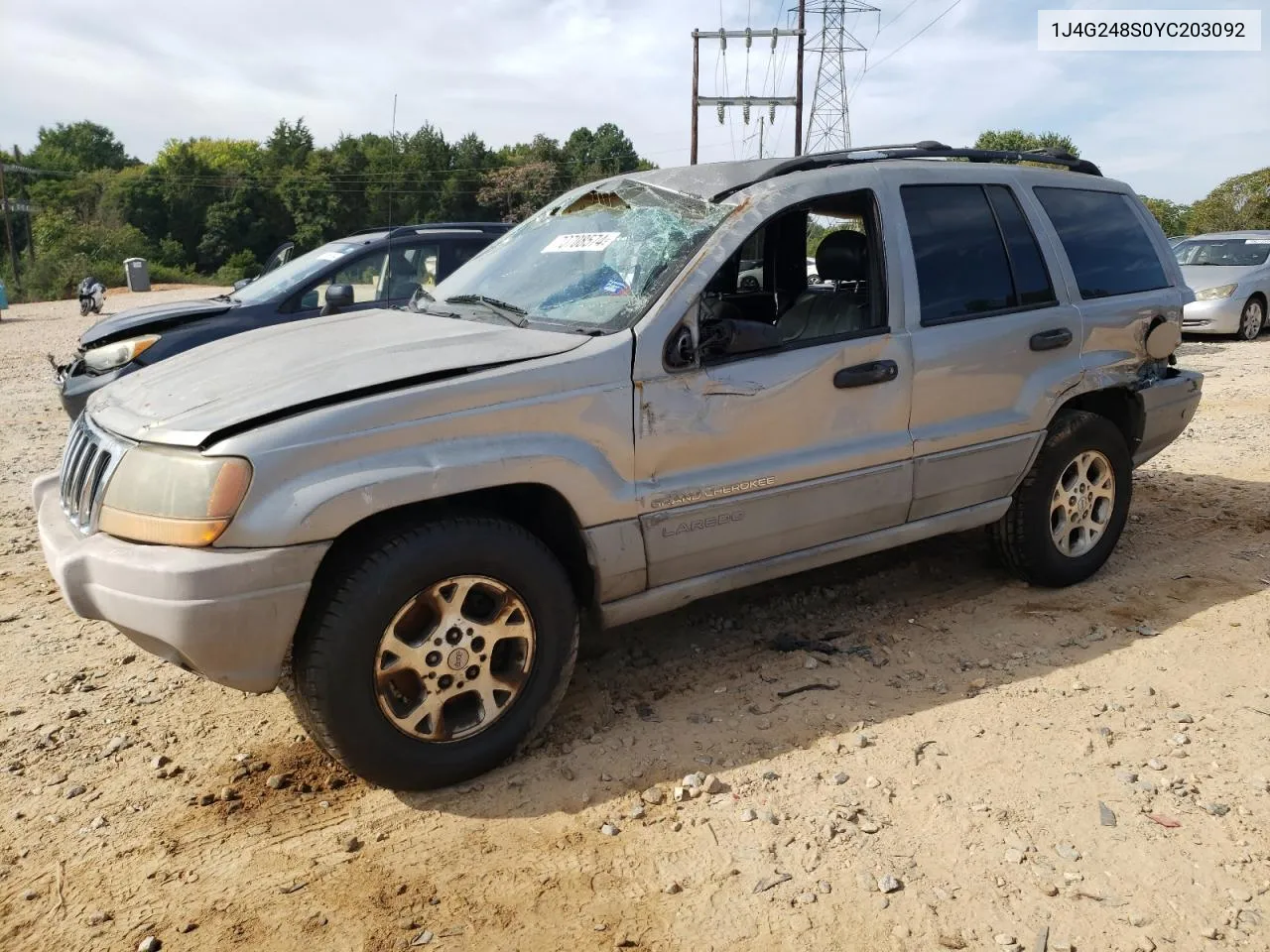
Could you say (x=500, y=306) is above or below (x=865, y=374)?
above

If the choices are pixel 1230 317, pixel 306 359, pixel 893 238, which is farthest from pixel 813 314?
pixel 1230 317

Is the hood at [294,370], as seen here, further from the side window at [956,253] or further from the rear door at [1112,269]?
the rear door at [1112,269]

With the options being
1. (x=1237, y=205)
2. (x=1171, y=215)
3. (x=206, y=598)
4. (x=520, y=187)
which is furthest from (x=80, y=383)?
(x=520, y=187)

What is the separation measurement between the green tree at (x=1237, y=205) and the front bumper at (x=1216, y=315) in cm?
1788

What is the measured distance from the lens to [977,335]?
3930 mm

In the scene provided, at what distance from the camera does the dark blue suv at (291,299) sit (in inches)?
267

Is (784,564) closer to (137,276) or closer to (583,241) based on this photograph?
(583,241)

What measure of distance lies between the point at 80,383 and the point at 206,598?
518 cm

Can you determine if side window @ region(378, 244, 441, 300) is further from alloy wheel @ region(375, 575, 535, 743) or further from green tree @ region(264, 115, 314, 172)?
green tree @ region(264, 115, 314, 172)

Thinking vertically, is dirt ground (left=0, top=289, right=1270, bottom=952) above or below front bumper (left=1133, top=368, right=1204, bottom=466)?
below

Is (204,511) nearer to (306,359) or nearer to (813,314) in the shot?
(306,359)

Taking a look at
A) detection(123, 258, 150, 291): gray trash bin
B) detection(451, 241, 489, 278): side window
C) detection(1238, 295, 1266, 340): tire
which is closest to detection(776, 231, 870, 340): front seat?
detection(451, 241, 489, 278): side window

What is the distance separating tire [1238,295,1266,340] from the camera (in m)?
13.7

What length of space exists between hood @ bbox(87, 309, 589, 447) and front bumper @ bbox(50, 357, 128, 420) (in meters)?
3.57
